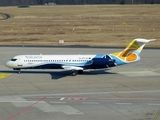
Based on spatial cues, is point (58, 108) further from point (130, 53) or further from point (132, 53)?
point (132, 53)

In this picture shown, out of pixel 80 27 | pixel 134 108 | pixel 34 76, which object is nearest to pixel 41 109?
pixel 134 108

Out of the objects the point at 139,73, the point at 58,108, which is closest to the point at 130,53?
the point at 139,73

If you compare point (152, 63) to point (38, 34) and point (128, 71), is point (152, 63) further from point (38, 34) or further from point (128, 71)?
point (38, 34)

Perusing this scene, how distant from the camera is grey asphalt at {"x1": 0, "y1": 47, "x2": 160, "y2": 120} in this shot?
35781 mm

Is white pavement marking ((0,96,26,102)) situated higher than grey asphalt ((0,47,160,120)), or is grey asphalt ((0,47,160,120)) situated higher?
white pavement marking ((0,96,26,102))

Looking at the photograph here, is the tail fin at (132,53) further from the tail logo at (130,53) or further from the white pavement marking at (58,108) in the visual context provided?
the white pavement marking at (58,108)

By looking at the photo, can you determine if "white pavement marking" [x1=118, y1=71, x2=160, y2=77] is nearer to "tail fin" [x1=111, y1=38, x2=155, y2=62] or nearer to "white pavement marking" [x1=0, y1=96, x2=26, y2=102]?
"tail fin" [x1=111, y1=38, x2=155, y2=62]

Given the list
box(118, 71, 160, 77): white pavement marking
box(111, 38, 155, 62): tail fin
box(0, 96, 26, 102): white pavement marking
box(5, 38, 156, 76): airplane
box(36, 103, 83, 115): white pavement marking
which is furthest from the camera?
box(118, 71, 160, 77): white pavement marking

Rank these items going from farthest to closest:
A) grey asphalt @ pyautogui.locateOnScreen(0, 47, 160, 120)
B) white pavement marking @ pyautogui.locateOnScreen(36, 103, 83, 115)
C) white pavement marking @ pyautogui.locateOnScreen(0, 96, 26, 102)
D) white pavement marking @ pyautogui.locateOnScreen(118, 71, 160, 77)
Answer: white pavement marking @ pyautogui.locateOnScreen(118, 71, 160, 77)
white pavement marking @ pyautogui.locateOnScreen(0, 96, 26, 102)
white pavement marking @ pyautogui.locateOnScreen(36, 103, 83, 115)
grey asphalt @ pyautogui.locateOnScreen(0, 47, 160, 120)

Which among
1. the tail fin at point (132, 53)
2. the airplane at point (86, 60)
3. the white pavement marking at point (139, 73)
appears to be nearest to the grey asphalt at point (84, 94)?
the white pavement marking at point (139, 73)

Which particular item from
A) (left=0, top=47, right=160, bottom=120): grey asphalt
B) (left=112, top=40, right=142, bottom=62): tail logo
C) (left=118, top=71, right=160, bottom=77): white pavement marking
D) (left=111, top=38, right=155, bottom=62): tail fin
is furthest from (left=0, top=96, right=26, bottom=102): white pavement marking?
(left=118, top=71, right=160, bottom=77): white pavement marking

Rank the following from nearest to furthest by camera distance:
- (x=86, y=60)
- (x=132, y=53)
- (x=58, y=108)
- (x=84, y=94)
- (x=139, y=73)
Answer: (x=58, y=108)
(x=84, y=94)
(x=86, y=60)
(x=132, y=53)
(x=139, y=73)

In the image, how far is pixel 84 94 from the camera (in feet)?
144

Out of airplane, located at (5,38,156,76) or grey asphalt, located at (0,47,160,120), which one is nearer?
grey asphalt, located at (0,47,160,120)
